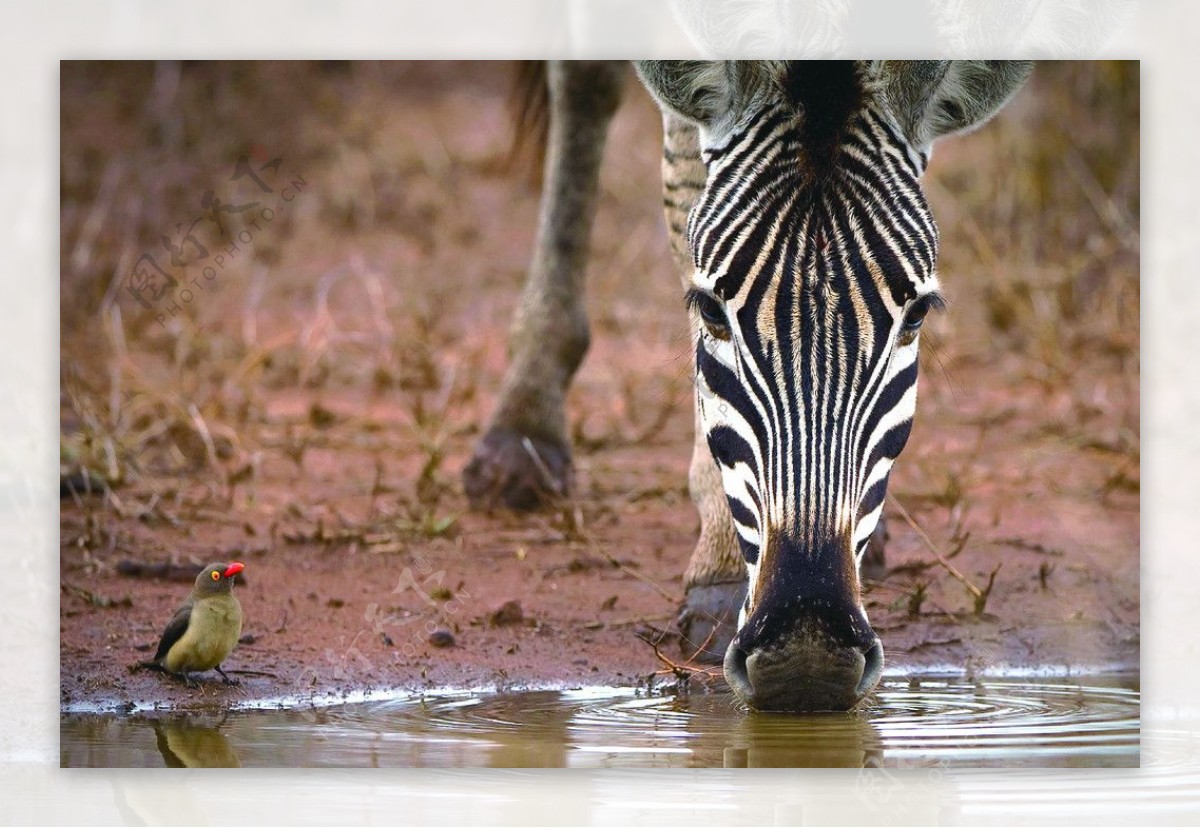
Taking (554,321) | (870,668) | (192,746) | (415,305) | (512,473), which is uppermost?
(415,305)

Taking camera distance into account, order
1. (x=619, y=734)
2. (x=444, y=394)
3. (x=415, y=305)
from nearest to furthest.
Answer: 1. (x=619, y=734)
2. (x=444, y=394)
3. (x=415, y=305)

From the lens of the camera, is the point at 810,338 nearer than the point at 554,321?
Yes

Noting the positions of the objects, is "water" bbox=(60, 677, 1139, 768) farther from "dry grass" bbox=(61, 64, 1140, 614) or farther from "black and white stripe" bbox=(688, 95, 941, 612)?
"dry grass" bbox=(61, 64, 1140, 614)

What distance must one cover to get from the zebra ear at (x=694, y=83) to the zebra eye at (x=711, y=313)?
0.49 metres

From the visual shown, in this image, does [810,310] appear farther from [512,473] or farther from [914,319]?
[512,473]

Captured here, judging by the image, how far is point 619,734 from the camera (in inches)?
151

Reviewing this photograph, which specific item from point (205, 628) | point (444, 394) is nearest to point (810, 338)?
point (205, 628)

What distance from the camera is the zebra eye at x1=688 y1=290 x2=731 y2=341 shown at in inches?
144

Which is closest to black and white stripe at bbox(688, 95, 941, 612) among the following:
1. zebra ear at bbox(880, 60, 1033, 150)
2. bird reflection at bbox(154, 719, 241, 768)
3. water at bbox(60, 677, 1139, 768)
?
zebra ear at bbox(880, 60, 1033, 150)

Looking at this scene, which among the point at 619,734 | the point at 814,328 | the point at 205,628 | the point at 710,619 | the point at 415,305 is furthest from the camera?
the point at 415,305

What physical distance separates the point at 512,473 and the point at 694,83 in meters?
2.10

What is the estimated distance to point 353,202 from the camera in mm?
8953

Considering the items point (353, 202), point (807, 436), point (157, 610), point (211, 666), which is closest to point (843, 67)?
point (807, 436)

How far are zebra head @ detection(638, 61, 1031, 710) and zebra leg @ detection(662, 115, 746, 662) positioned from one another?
53 centimetres
